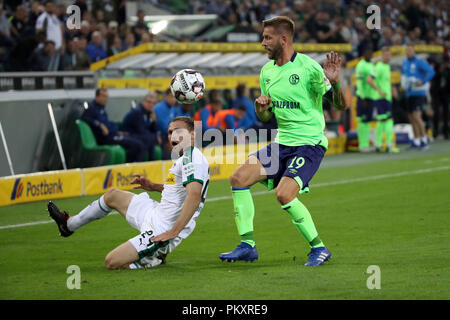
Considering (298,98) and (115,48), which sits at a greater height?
(298,98)

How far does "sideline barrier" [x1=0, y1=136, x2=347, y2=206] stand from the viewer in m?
12.9

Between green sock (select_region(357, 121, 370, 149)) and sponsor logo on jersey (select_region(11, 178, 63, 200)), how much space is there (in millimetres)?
9198

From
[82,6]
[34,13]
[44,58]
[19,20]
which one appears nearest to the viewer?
[44,58]

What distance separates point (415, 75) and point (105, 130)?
9.13 m

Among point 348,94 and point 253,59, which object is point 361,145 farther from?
point 253,59

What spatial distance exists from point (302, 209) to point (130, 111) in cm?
860

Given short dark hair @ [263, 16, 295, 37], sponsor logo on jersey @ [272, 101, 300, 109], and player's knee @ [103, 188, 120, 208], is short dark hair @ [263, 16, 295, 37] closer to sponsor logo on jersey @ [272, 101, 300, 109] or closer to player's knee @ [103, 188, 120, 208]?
sponsor logo on jersey @ [272, 101, 300, 109]

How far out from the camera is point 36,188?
43.2 feet

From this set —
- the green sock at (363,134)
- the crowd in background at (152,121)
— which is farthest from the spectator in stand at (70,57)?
the green sock at (363,134)

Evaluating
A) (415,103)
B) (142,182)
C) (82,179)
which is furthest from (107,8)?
(142,182)

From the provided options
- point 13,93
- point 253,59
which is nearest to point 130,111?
point 13,93

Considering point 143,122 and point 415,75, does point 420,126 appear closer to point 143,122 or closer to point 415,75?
point 415,75

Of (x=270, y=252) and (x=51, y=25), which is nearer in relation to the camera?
(x=270, y=252)

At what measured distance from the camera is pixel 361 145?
2089 cm
